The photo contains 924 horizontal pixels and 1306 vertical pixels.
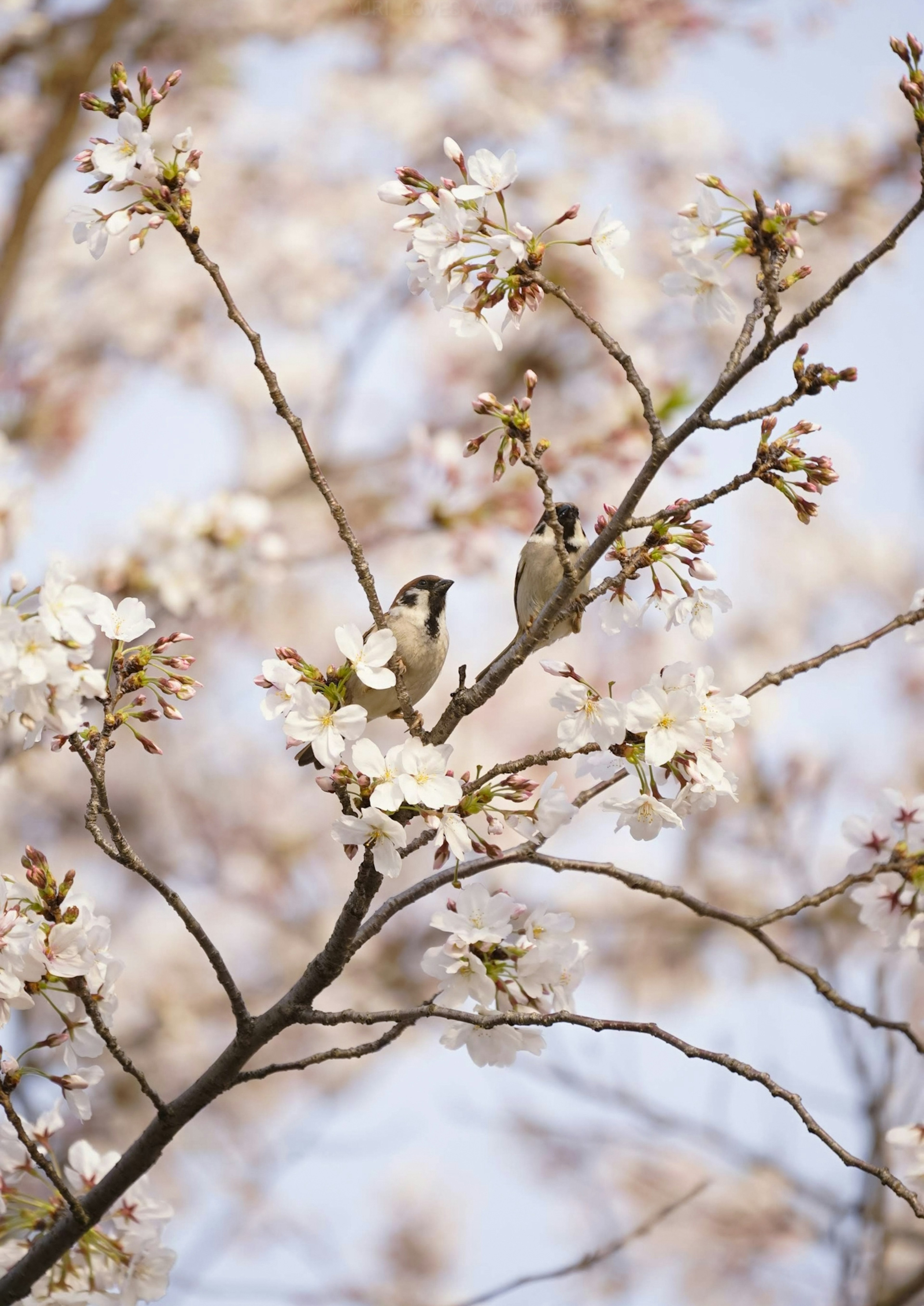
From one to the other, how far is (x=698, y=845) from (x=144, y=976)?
4201 millimetres

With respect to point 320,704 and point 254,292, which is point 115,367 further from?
point 320,704

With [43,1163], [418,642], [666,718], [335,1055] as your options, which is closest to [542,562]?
[418,642]

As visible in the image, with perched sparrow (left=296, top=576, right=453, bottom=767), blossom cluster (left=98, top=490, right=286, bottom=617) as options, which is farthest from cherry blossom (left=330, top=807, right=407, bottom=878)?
blossom cluster (left=98, top=490, right=286, bottom=617)

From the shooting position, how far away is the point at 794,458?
164cm

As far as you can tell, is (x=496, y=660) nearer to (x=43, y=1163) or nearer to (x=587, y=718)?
(x=587, y=718)

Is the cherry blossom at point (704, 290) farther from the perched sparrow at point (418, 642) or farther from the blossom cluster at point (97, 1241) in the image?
the blossom cluster at point (97, 1241)

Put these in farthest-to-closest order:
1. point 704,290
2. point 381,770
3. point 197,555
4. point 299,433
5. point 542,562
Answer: point 197,555, point 542,562, point 704,290, point 299,433, point 381,770

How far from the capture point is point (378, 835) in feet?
5.27

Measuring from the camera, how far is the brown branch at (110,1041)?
64.4 inches

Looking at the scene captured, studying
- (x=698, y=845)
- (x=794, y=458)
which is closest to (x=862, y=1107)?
(x=794, y=458)

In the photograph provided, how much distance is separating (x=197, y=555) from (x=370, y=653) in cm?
284

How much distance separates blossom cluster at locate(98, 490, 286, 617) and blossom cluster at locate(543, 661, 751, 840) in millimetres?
2743

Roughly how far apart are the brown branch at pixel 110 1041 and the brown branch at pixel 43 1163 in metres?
0.15

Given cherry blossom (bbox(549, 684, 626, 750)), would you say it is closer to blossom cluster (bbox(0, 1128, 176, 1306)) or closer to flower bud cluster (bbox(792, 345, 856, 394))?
flower bud cluster (bbox(792, 345, 856, 394))
